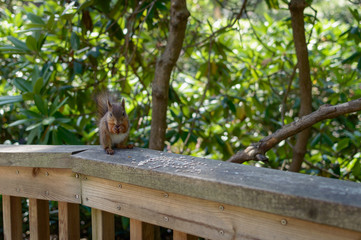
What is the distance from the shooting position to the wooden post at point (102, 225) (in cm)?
118

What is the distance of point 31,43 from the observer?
7.20ft

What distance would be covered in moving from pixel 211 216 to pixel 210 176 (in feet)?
0.32

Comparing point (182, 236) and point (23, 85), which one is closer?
point (182, 236)

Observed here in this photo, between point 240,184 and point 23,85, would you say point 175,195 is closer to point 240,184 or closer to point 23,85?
point 240,184

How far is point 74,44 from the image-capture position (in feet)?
7.20

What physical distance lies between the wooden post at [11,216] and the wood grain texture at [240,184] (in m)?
0.43

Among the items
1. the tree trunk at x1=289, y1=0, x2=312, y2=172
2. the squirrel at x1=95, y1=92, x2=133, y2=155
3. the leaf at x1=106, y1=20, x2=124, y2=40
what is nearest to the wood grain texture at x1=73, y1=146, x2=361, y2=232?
the squirrel at x1=95, y1=92, x2=133, y2=155

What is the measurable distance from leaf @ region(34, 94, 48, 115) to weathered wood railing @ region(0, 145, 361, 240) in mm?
646

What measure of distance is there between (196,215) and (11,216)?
2.77ft

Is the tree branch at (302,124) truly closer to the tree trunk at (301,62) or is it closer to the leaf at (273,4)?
the tree trunk at (301,62)

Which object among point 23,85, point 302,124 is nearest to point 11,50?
point 23,85

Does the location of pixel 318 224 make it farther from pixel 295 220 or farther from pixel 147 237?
pixel 147 237

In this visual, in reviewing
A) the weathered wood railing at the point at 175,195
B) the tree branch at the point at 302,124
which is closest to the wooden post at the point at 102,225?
the weathered wood railing at the point at 175,195

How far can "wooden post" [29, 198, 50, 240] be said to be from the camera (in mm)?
1325
